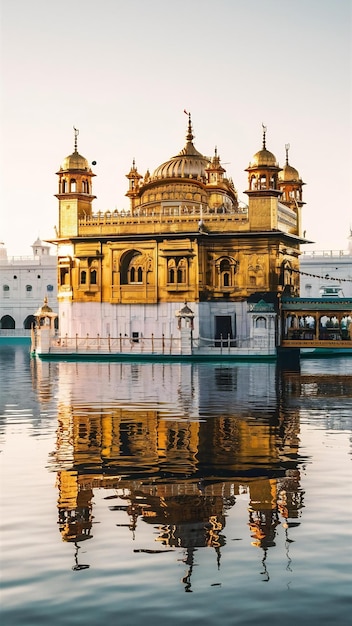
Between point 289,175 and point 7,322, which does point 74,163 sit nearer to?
point 289,175

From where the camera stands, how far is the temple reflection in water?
35.7 feet

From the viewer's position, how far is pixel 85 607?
315 inches

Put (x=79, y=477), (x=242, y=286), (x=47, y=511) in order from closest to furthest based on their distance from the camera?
(x=47, y=511) → (x=79, y=477) → (x=242, y=286)

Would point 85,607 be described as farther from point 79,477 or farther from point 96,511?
point 79,477

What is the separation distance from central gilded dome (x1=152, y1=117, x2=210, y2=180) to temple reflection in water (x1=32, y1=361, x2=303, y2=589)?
31624mm

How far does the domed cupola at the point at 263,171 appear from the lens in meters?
54.0

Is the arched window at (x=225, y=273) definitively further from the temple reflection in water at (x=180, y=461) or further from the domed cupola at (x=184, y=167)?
the temple reflection in water at (x=180, y=461)

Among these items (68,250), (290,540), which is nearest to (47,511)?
(290,540)

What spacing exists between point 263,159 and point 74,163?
38.9 feet

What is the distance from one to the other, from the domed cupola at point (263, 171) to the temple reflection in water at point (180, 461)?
25715 millimetres

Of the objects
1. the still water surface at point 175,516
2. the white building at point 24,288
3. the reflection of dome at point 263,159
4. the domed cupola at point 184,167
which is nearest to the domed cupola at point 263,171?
the reflection of dome at point 263,159

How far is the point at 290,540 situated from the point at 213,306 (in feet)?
145

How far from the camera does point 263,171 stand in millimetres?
54125

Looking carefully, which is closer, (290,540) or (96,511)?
(290,540)
